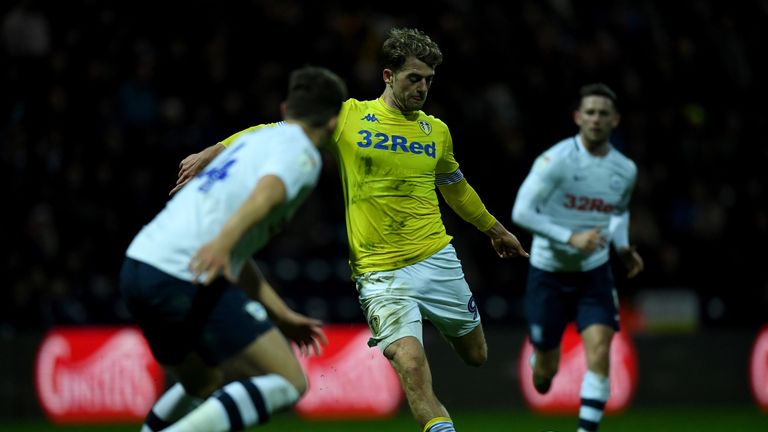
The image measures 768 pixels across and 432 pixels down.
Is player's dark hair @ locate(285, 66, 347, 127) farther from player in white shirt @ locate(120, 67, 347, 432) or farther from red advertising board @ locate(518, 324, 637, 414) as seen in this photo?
red advertising board @ locate(518, 324, 637, 414)

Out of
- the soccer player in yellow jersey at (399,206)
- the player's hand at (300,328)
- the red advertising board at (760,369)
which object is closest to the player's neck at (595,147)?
the soccer player in yellow jersey at (399,206)

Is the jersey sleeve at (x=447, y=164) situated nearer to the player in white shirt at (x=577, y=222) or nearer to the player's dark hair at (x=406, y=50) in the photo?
the player's dark hair at (x=406, y=50)

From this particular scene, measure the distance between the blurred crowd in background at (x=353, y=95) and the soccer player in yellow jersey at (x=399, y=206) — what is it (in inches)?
238

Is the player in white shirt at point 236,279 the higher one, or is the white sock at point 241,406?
the player in white shirt at point 236,279

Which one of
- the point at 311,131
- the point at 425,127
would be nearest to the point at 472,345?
the point at 425,127

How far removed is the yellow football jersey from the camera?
7039 millimetres

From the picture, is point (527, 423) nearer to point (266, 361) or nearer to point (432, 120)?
point (432, 120)

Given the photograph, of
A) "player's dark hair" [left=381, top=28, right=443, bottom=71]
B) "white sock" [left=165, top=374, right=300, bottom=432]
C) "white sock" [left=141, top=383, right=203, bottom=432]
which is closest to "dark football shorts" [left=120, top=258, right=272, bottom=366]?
"white sock" [left=165, top=374, right=300, bottom=432]

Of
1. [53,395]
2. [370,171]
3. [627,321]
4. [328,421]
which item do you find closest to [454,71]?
[627,321]

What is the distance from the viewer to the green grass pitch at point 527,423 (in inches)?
450

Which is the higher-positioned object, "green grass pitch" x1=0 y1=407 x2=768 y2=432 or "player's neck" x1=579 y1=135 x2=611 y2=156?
"player's neck" x1=579 y1=135 x2=611 y2=156

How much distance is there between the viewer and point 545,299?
8852mm

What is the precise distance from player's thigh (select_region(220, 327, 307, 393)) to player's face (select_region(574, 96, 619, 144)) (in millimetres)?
4217

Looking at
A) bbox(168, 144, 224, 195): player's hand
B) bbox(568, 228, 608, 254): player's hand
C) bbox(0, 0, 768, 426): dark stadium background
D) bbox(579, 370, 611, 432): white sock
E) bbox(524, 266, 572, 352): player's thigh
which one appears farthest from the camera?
bbox(0, 0, 768, 426): dark stadium background
